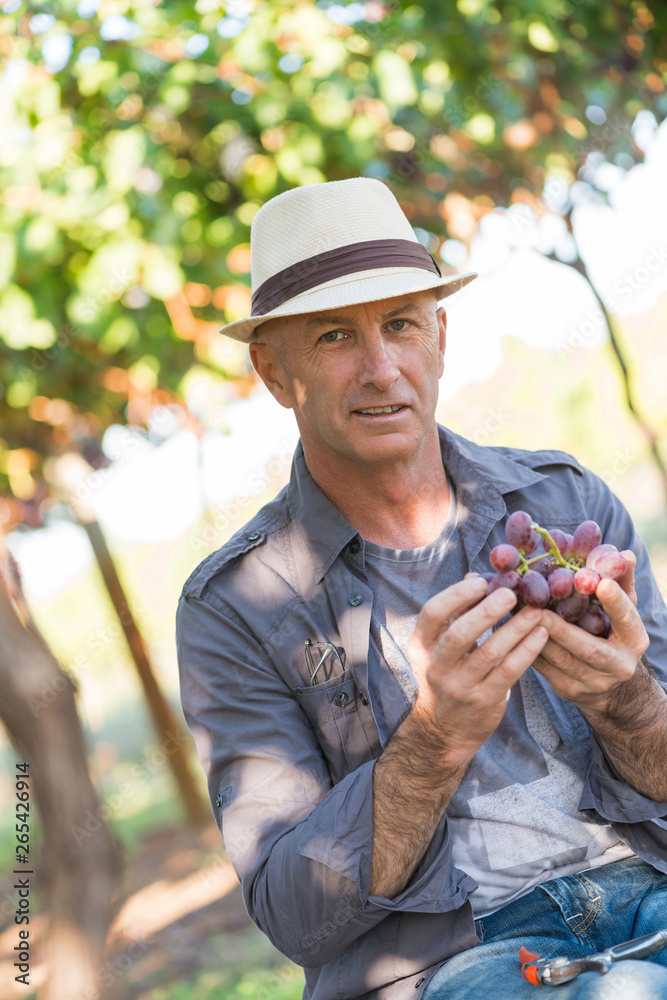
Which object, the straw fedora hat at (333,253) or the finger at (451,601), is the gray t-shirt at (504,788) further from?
the straw fedora hat at (333,253)

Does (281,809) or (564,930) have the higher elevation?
(281,809)

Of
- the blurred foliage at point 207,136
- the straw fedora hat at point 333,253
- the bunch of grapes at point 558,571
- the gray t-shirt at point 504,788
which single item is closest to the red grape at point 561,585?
the bunch of grapes at point 558,571

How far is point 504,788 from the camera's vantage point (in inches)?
77.0

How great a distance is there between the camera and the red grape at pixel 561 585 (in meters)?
1.58

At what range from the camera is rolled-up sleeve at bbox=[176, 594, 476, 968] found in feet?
5.59

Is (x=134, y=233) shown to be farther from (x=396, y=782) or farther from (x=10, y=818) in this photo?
(x=10, y=818)

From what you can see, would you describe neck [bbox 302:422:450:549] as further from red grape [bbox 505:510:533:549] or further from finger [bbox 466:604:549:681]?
finger [bbox 466:604:549:681]

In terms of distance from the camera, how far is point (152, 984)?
4.55 metres

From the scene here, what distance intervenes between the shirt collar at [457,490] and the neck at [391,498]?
0.06 metres

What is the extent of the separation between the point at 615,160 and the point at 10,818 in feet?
28.3

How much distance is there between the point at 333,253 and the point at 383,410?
1.31ft

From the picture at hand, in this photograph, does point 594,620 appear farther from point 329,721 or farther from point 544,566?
point 329,721

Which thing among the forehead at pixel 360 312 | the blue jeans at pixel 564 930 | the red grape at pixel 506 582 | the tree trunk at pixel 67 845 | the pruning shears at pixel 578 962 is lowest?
the tree trunk at pixel 67 845

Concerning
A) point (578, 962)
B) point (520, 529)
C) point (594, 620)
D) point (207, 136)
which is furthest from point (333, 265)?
→ point (207, 136)
